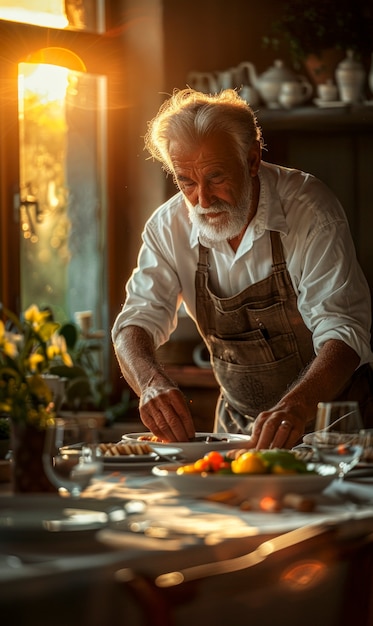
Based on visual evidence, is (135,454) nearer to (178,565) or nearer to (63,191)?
(178,565)

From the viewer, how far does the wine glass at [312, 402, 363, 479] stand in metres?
1.76

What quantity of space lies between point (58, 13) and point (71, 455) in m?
3.46

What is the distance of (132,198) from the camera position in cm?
505

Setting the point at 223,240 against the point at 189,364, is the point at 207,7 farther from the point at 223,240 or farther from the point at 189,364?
the point at 223,240

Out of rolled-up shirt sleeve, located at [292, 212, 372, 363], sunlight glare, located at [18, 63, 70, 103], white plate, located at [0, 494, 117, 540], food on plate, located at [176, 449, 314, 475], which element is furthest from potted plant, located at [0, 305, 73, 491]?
sunlight glare, located at [18, 63, 70, 103]

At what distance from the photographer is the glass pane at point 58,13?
454 centimetres

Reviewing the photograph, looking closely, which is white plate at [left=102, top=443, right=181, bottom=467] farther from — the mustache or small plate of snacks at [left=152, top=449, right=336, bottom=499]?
the mustache

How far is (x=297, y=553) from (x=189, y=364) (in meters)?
3.47

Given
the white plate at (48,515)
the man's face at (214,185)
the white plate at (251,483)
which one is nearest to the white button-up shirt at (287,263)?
the man's face at (214,185)

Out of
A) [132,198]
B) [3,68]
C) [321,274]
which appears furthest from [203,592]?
[132,198]

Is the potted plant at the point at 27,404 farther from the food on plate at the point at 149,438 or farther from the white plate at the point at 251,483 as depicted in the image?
the food on plate at the point at 149,438

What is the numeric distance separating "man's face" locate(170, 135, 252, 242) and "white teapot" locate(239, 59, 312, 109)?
1983 millimetres

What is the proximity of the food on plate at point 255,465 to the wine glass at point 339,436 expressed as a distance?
0.17ft

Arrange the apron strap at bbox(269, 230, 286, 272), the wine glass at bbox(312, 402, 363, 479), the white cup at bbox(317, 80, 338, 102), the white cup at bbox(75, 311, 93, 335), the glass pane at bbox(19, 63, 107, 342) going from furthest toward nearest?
the white cup at bbox(75, 311, 93, 335) → the glass pane at bbox(19, 63, 107, 342) → the white cup at bbox(317, 80, 338, 102) → the apron strap at bbox(269, 230, 286, 272) → the wine glass at bbox(312, 402, 363, 479)
